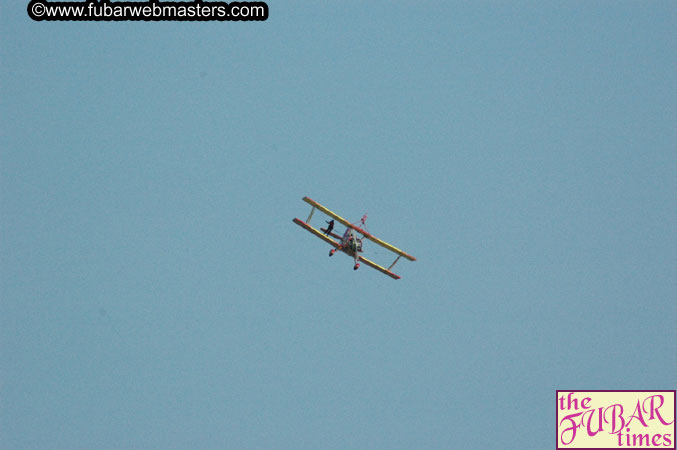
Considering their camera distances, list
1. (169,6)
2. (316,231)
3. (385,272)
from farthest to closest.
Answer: (385,272)
(316,231)
(169,6)

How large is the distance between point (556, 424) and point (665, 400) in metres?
6.86

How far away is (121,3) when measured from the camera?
63281mm

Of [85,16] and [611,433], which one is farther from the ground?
[85,16]

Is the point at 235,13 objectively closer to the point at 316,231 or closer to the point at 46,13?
the point at 46,13

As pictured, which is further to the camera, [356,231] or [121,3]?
[356,231]

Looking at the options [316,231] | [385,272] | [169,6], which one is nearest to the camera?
[169,6]

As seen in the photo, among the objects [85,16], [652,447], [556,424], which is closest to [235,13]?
[85,16]
